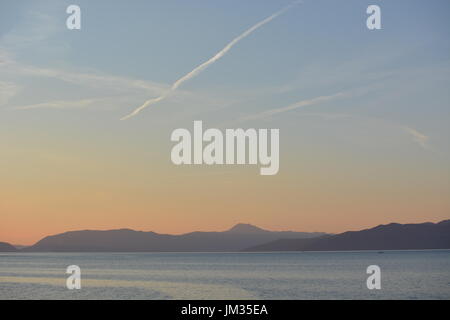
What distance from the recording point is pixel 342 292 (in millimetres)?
56938
